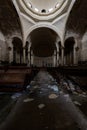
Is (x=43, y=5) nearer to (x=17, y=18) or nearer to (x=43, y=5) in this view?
(x=43, y=5)

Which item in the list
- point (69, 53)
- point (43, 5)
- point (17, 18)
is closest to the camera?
point (17, 18)

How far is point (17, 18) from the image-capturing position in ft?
39.7

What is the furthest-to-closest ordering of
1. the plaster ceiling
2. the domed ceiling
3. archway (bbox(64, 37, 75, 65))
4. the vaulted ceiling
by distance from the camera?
archway (bbox(64, 37, 75, 65)) → the plaster ceiling → the domed ceiling → the vaulted ceiling

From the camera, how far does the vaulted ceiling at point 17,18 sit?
33.5ft

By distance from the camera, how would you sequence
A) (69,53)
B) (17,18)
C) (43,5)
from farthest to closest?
(69,53)
(43,5)
(17,18)

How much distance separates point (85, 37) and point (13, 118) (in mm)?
12887

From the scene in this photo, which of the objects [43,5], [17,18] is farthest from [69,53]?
[17,18]

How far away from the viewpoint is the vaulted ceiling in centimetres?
1020

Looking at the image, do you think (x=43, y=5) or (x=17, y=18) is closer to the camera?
(x=17, y=18)

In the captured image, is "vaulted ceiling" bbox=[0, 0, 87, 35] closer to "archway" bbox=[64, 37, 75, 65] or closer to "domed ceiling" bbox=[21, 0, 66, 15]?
"archway" bbox=[64, 37, 75, 65]

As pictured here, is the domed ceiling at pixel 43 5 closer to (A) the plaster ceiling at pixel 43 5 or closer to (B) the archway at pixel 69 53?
(A) the plaster ceiling at pixel 43 5

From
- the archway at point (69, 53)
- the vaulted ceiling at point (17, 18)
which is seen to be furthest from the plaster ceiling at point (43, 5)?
the archway at point (69, 53)

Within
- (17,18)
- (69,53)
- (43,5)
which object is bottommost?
(69,53)

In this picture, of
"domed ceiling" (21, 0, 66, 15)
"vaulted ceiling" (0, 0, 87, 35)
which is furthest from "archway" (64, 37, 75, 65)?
"domed ceiling" (21, 0, 66, 15)
